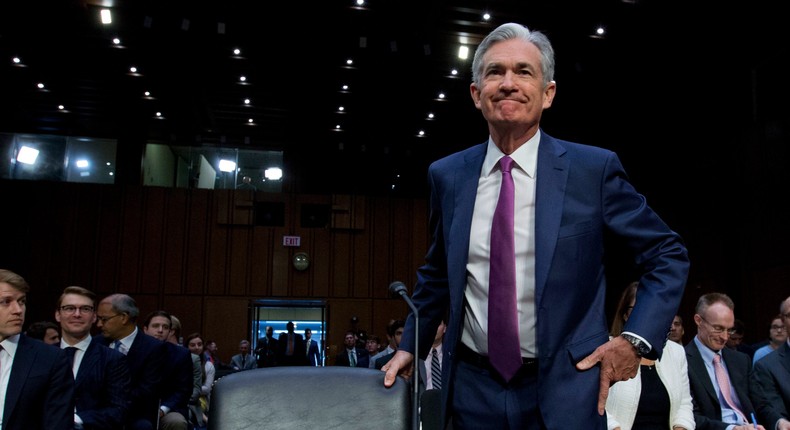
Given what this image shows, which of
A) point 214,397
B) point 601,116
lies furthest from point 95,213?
point 214,397

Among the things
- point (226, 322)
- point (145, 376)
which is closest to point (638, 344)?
point (145, 376)

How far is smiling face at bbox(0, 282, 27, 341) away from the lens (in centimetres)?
304

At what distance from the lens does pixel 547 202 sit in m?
1.41

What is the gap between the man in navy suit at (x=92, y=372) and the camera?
3.98 metres

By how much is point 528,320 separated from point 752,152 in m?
9.74

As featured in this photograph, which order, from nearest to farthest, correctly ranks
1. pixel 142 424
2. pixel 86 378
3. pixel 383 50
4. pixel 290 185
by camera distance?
pixel 86 378
pixel 142 424
pixel 383 50
pixel 290 185

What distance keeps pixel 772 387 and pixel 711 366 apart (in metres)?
0.31

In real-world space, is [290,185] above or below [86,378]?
above

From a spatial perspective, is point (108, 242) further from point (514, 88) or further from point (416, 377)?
point (514, 88)

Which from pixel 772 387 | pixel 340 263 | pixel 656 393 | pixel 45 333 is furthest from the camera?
pixel 340 263

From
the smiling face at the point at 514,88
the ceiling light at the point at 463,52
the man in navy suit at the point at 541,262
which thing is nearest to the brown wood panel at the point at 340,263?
the ceiling light at the point at 463,52

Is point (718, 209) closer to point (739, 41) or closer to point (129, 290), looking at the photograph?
point (739, 41)

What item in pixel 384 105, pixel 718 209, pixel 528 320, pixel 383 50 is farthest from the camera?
pixel 384 105

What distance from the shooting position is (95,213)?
15109 mm
